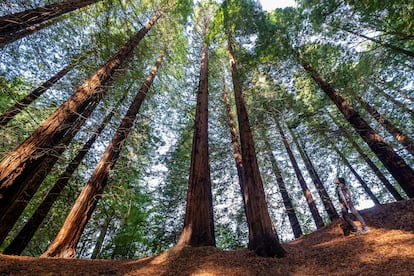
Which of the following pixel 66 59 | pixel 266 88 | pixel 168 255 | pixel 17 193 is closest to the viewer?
pixel 17 193

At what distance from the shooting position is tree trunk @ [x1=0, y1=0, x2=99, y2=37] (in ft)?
12.0

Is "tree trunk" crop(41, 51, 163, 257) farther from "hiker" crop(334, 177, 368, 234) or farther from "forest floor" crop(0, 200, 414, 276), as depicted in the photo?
"hiker" crop(334, 177, 368, 234)

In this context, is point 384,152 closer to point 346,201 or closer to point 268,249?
point 346,201

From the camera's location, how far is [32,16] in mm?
4289

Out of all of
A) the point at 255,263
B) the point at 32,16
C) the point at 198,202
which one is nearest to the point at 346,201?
the point at 255,263

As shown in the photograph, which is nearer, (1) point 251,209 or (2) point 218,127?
(1) point 251,209

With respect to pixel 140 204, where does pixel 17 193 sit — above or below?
below

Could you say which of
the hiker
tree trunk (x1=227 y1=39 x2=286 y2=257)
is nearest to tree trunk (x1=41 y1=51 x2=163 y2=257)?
tree trunk (x1=227 y1=39 x2=286 y2=257)

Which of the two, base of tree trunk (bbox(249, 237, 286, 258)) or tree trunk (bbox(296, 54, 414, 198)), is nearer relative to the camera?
base of tree trunk (bbox(249, 237, 286, 258))

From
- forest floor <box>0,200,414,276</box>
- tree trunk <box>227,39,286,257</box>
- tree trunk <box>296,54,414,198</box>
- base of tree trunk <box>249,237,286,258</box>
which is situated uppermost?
tree trunk <box>296,54,414,198</box>

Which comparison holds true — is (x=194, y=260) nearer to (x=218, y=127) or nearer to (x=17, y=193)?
(x=17, y=193)

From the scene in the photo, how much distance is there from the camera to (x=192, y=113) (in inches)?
412

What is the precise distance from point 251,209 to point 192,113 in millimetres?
6950

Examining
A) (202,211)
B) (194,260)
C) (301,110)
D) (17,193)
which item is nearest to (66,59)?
(17,193)
